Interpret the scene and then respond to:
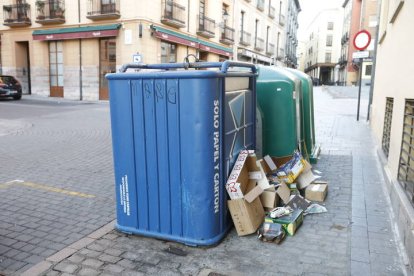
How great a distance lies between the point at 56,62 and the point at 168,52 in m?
7.01

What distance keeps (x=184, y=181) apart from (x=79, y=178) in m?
2.85

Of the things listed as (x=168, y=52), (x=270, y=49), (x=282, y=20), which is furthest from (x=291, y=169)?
(x=282, y=20)

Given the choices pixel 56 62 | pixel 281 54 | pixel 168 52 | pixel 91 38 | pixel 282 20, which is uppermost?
pixel 282 20

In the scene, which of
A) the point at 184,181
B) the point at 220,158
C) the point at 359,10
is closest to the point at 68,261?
the point at 184,181

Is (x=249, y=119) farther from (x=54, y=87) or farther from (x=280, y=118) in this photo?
(x=54, y=87)

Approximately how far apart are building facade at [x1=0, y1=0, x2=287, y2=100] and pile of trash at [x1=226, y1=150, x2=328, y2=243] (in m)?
15.4

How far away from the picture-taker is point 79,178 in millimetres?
5633

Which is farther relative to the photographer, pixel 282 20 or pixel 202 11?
pixel 282 20

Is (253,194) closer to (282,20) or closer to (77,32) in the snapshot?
(77,32)

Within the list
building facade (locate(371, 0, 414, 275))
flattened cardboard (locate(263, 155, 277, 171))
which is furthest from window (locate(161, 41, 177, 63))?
flattened cardboard (locate(263, 155, 277, 171))

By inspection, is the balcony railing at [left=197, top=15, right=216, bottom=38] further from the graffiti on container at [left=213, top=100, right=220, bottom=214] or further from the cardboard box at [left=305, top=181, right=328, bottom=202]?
the graffiti on container at [left=213, top=100, right=220, bottom=214]

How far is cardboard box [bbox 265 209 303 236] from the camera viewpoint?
12.0 ft

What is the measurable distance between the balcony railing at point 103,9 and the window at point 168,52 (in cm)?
315

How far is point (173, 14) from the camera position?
895 inches
